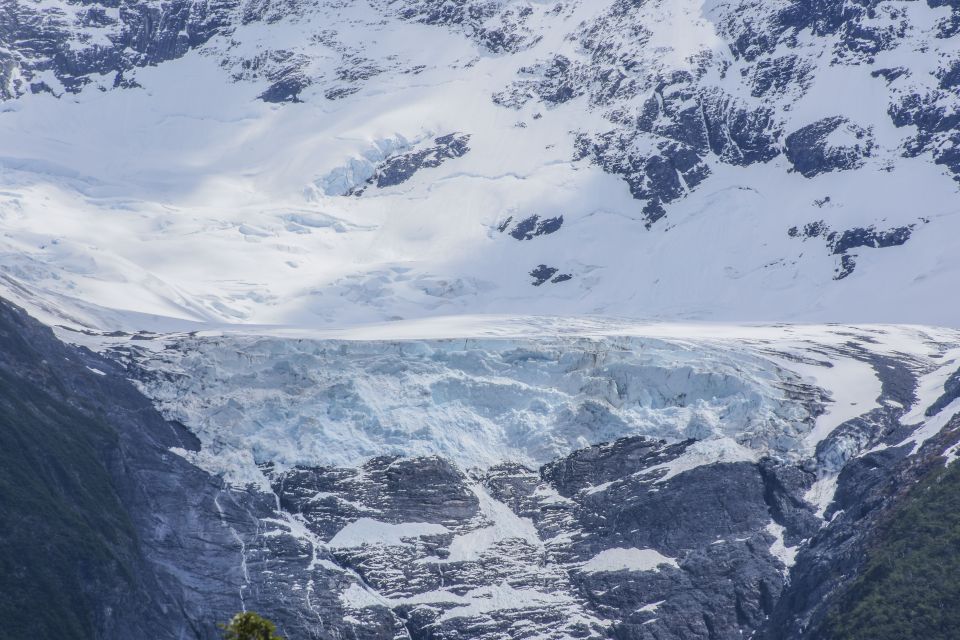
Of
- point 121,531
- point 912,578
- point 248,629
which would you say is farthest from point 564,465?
point 248,629

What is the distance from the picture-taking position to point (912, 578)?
130000 millimetres

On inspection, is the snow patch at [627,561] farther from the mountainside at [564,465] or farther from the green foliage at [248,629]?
the green foliage at [248,629]

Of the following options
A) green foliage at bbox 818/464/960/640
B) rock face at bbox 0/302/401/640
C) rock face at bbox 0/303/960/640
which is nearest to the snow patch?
rock face at bbox 0/303/960/640

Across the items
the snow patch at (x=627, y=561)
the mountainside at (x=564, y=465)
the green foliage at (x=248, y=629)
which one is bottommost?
the snow patch at (x=627, y=561)

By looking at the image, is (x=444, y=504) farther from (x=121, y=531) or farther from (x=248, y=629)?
(x=248, y=629)

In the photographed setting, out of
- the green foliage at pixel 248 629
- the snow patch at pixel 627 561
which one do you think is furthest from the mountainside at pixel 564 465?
the green foliage at pixel 248 629

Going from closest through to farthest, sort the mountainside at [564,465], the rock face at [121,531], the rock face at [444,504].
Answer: the rock face at [121,531] → the rock face at [444,504] → the mountainside at [564,465]

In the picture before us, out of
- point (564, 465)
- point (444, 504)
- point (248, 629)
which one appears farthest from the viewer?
point (564, 465)

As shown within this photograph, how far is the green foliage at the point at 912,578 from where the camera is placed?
412 ft

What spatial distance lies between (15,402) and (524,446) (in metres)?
52.0

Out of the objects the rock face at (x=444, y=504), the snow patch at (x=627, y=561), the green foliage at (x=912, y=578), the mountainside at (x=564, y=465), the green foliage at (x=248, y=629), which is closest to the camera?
the green foliage at (x=248, y=629)

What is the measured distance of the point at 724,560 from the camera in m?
144

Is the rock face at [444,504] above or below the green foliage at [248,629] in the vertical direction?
below

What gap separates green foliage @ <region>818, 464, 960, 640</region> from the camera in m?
126
